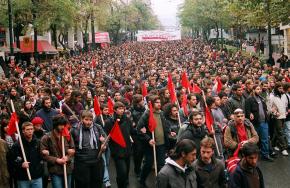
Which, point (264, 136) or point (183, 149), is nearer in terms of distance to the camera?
point (183, 149)

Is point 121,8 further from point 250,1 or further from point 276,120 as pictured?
point 276,120

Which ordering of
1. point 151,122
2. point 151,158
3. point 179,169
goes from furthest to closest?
1. point 151,158
2. point 151,122
3. point 179,169

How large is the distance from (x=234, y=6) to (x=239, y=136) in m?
19.9

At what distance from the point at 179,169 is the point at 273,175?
4758mm

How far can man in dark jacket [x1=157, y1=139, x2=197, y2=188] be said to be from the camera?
15.9 ft

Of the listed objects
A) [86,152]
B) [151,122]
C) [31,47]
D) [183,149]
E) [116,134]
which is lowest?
[86,152]

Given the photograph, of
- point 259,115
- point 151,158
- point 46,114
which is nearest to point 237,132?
point 151,158

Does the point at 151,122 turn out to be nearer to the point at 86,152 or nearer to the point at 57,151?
the point at 86,152

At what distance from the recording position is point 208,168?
17.6ft

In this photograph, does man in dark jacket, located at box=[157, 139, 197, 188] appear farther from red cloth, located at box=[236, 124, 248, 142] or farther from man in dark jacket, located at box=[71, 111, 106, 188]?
red cloth, located at box=[236, 124, 248, 142]

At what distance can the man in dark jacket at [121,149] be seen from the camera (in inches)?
308

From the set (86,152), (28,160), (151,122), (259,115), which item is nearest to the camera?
(28,160)

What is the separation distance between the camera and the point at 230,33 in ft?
274

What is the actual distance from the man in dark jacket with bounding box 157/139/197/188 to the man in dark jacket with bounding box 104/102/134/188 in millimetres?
2978
